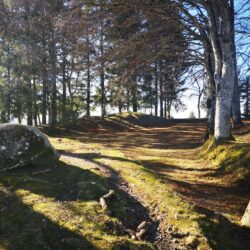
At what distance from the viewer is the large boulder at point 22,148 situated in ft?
25.9

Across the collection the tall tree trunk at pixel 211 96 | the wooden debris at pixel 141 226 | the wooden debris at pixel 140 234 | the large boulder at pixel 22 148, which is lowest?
the wooden debris at pixel 140 234

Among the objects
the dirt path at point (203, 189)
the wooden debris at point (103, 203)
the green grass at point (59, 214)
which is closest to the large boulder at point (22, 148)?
the green grass at point (59, 214)

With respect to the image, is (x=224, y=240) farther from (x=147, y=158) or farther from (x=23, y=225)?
(x=147, y=158)

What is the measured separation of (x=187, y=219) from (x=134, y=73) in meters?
9.34

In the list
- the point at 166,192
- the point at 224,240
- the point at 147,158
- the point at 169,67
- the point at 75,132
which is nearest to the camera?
the point at 224,240

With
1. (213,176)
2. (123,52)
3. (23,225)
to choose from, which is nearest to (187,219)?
(23,225)

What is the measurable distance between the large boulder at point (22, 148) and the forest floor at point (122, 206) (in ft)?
0.89

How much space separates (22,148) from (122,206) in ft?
11.2

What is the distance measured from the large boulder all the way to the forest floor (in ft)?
0.89

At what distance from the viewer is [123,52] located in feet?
41.7

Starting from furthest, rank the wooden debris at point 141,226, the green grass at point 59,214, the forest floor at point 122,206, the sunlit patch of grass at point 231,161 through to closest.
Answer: the sunlit patch of grass at point 231,161
the wooden debris at point 141,226
the forest floor at point 122,206
the green grass at point 59,214

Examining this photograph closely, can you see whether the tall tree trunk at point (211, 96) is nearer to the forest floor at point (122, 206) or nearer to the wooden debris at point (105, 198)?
the forest floor at point (122, 206)

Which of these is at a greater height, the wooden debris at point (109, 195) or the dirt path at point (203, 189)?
the wooden debris at point (109, 195)

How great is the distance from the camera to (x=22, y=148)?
318 inches
